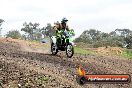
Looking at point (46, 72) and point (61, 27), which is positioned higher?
point (61, 27)

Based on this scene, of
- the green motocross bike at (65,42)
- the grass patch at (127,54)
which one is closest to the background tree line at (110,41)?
the grass patch at (127,54)

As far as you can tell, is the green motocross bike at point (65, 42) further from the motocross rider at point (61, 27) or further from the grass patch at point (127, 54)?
the grass patch at point (127, 54)

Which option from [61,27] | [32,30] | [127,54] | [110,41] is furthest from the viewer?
[32,30]

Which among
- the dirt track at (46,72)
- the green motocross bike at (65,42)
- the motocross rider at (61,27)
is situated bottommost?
the dirt track at (46,72)

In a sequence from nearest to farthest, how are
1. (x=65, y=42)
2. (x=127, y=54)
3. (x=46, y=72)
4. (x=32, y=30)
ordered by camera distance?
(x=46, y=72), (x=65, y=42), (x=127, y=54), (x=32, y=30)

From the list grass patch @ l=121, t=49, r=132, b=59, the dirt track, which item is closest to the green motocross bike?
the dirt track

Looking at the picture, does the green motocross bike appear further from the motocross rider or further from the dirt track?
the dirt track

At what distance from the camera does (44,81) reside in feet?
43.2

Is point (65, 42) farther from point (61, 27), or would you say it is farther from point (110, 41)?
point (110, 41)

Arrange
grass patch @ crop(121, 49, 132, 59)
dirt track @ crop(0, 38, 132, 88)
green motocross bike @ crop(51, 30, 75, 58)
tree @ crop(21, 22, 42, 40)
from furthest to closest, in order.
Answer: tree @ crop(21, 22, 42, 40)
grass patch @ crop(121, 49, 132, 59)
green motocross bike @ crop(51, 30, 75, 58)
dirt track @ crop(0, 38, 132, 88)

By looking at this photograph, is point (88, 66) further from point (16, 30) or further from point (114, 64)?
point (16, 30)

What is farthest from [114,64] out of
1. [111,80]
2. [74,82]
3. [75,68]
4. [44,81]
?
[111,80]

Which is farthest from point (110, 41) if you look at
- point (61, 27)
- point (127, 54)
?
point (61, 27)

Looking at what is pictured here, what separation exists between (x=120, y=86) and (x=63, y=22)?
6034 millimetres
